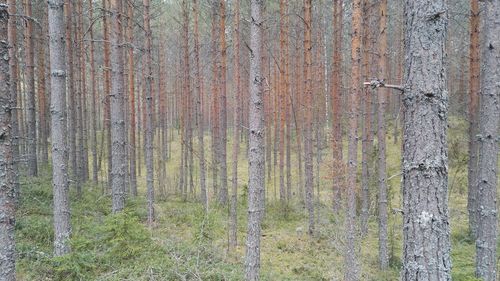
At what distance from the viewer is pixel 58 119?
5.70m

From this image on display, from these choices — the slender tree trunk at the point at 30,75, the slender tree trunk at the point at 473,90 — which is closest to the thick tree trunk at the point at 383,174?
the slender tree trunk at the point at 473,90

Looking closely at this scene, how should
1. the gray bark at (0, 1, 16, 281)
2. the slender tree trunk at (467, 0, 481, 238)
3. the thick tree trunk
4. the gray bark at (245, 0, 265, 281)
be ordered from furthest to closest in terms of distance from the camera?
the slender tree trunk at (467, 0, 481, 238) → the thick tree trunk → the gray bark at (245, 0, 265, 281) → the gray bark at (0, 1, 16, 281)

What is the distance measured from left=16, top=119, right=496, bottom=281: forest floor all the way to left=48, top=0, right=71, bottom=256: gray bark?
25 cm

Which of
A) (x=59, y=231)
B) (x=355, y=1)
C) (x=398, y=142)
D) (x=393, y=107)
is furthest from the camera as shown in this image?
(x=393, y=107)

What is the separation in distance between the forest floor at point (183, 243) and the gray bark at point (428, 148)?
8.65 ft

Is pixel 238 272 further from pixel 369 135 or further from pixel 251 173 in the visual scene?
pixel 369 135

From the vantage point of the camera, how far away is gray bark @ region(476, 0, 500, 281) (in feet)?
18.7

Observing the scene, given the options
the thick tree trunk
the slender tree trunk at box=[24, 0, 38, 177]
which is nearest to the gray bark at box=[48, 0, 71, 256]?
the slender tree trunk at box=[24, 0, 38, 177]

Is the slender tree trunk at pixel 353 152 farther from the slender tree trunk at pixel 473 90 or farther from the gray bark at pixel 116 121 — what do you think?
the gray bark at pixel 116 121

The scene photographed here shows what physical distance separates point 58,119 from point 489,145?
6645mm

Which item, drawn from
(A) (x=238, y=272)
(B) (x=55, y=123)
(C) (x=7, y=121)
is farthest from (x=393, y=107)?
(C) (x=7, y=121)

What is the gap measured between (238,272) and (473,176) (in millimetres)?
7334

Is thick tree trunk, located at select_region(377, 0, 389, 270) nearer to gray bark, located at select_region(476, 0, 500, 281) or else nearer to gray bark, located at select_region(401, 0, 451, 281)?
gray bark, located at select_region(476, 0, 500, 281)

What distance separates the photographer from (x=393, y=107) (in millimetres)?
24406
